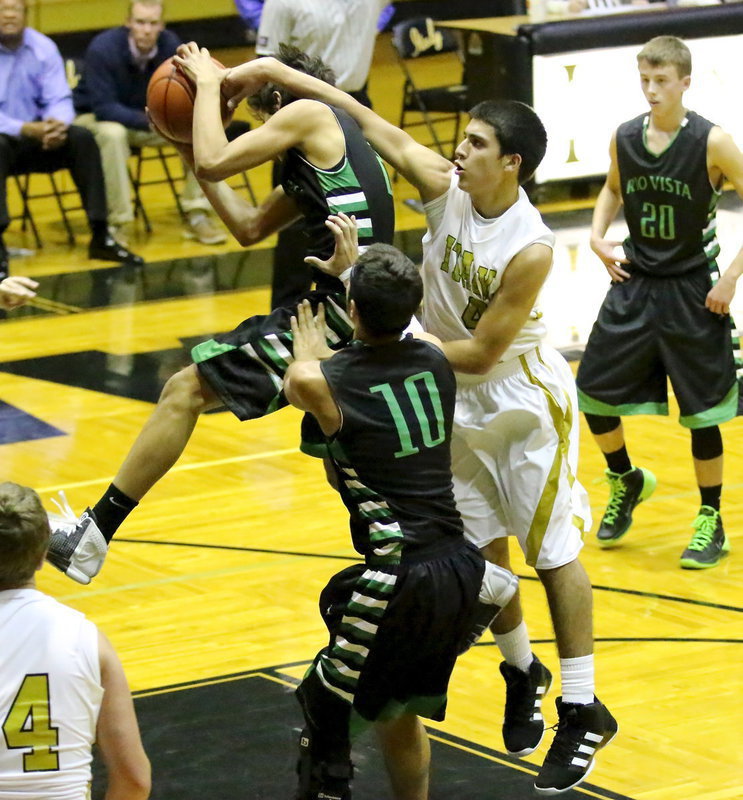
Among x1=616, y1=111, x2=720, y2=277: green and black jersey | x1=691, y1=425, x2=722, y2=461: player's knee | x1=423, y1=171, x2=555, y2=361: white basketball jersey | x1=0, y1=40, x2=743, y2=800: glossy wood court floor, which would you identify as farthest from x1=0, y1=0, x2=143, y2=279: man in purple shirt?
x1=423, y1=171, x2=555, y2=361: white basketball jersey

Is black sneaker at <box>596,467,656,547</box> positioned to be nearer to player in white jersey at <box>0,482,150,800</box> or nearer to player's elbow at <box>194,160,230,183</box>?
player's elbow at <box>194,160,230,183</box>

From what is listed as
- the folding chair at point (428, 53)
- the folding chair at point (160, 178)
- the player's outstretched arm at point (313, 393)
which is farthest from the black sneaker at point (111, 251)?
the player's outstretched arm at point (313, 393)

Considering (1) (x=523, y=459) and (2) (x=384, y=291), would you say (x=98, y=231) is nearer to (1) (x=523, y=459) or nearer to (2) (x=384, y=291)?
(1) (x=523, y=459)

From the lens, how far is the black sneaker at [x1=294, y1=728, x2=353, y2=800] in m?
3.70

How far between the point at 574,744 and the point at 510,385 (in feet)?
3.01

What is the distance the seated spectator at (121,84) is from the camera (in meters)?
10.7

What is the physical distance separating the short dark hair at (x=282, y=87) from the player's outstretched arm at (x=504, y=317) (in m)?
0.80

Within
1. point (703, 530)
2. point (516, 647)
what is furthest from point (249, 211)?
point (703, 530)

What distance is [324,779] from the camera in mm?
3695

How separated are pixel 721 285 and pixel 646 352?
382 mm

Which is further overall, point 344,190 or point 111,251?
point 111,251

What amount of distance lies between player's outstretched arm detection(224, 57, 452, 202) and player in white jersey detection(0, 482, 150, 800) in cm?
181

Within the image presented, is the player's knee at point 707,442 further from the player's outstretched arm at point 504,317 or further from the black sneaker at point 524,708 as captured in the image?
the player's outstretched arm at point 504,317

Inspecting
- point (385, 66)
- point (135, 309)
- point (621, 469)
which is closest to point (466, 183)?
point (621, 469)
